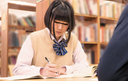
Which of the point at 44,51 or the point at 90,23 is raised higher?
the point at 90,23

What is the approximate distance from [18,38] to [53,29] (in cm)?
250

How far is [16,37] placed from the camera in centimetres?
384

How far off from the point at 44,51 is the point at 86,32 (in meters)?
1.49

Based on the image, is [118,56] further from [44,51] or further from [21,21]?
[21,21]

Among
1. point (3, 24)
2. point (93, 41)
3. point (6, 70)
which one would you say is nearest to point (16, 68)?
point (93, 41)

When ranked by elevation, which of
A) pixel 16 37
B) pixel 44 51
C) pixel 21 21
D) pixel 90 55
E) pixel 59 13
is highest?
pixel 21 21

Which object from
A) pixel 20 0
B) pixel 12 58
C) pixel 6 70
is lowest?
pixel 6 70

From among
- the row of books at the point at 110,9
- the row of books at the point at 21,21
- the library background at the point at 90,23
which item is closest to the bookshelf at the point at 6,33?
the library background at the point at 90,23

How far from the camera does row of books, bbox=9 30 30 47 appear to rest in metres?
3.69

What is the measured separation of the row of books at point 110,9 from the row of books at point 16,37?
174 cm

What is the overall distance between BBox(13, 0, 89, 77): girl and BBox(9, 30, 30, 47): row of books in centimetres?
225

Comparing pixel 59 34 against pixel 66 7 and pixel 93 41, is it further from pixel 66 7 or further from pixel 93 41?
pixel 93 41

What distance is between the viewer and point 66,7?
1.57 metres

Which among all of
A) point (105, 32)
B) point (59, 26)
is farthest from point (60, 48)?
point (105, 32)
